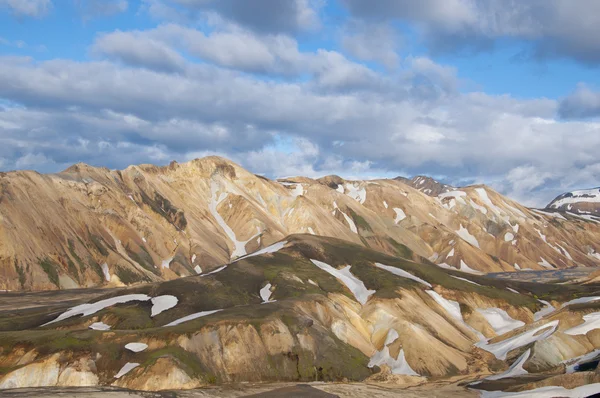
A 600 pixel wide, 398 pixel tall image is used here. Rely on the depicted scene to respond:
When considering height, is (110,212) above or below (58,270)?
above

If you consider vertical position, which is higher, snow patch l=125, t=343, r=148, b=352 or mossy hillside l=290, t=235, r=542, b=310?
mossy hillside l=290, t=235, r=542, b=310

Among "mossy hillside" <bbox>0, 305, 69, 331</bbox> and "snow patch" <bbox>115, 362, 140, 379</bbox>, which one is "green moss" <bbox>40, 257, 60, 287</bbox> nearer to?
"mossy hillside" <bbox>0, 305, 69, 331</bbox>

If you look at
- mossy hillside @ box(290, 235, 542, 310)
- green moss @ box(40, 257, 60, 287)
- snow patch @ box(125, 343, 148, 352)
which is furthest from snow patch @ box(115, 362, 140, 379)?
green moss @ box(40, 257, 60, 287)

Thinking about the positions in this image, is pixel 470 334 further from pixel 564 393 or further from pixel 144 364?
pixel 144 364

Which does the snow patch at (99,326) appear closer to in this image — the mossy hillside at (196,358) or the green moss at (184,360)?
the mossy hillside at (196,358)

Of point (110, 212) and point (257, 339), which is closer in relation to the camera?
point (257, 339)

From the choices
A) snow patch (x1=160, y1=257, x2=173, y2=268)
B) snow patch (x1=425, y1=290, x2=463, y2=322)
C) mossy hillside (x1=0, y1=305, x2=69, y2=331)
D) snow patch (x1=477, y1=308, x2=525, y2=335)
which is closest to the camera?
mossy hillside (x1=0, y1=305, x2=69, y2=331)

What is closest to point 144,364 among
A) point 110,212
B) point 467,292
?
point 467,292
